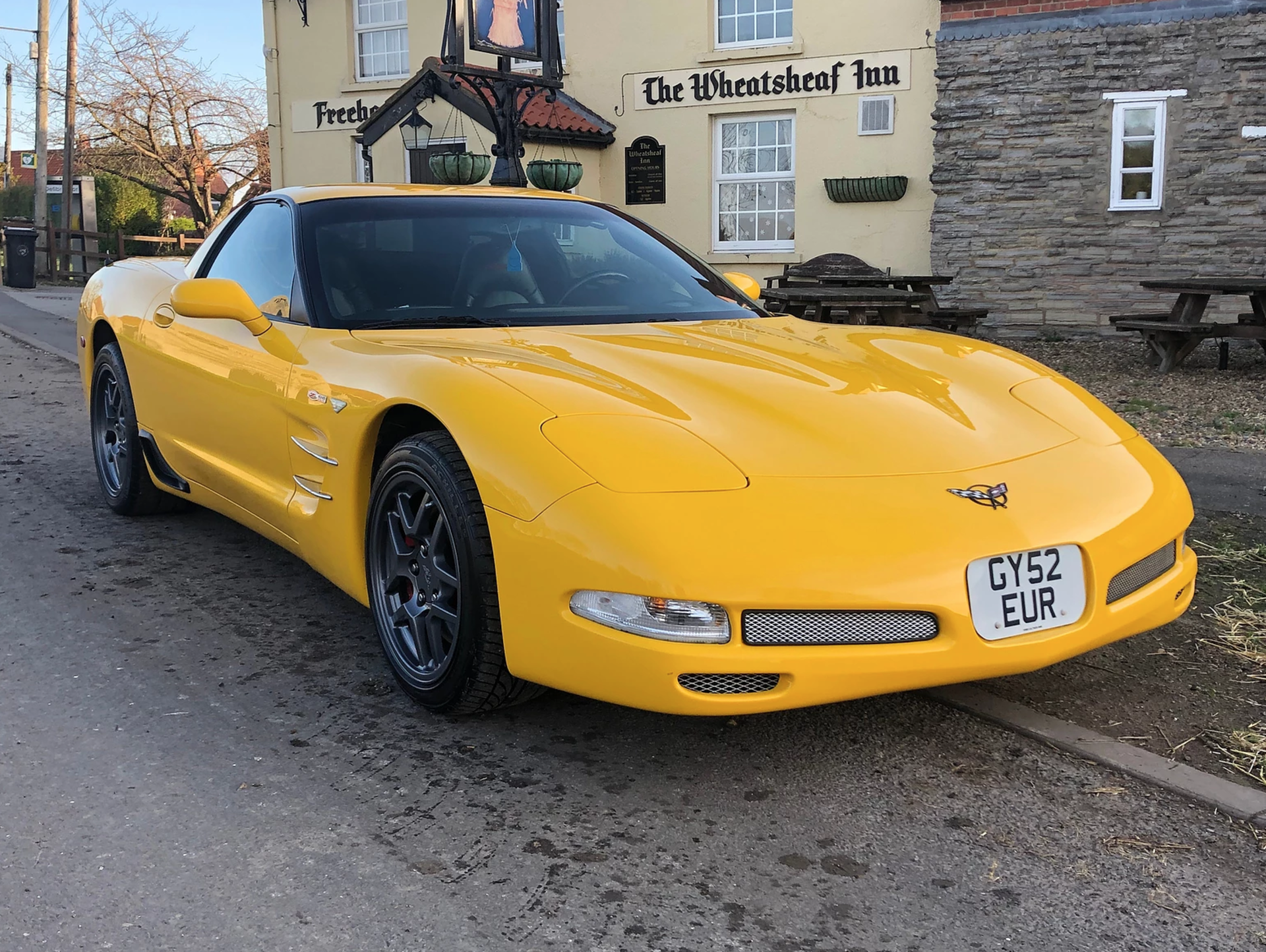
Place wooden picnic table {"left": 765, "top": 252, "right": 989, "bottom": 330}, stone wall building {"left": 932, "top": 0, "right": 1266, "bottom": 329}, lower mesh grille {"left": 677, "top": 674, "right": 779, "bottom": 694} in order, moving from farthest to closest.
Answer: stone wall building {"left": 932, "top": 0, "right": 1266, "bottom": 329}
wooden picnic table {"left": 765, "top": 252, "right": 989, "bottom": 330}
lower mesh grille {"left": 677, "top": 674, "right": 779, "bottom": 694}

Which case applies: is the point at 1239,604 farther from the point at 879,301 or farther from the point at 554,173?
the point at 554,173

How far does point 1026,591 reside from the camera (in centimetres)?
261

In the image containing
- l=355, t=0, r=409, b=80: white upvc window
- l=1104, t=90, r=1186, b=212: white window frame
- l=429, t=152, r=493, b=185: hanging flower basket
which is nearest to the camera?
l=429, t=152, r=493, b=185: hanging flower basket

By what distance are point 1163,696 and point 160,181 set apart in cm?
3700

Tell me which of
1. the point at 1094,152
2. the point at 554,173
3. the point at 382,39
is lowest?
the point at 554,173

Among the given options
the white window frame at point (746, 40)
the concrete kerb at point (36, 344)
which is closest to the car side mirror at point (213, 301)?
the concrete kerb at point (36, 344)

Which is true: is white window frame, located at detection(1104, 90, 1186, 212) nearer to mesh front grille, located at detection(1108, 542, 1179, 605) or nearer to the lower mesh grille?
mesh front grille, located at detection(1108, 542, 1179, 605)

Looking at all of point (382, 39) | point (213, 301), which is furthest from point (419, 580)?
point (382, 39)

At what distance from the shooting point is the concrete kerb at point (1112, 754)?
2586 mm

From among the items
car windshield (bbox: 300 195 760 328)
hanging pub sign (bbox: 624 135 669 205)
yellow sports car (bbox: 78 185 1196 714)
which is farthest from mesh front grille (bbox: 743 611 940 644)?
hanging pub sign (bbox: 624 135 669 205)

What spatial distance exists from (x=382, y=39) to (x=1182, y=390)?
44.2 ft

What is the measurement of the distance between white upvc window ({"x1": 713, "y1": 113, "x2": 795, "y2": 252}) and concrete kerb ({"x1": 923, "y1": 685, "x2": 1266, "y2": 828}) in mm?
12712

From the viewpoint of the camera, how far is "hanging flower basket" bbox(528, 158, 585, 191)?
39.3 feet

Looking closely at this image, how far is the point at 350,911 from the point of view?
220cm
